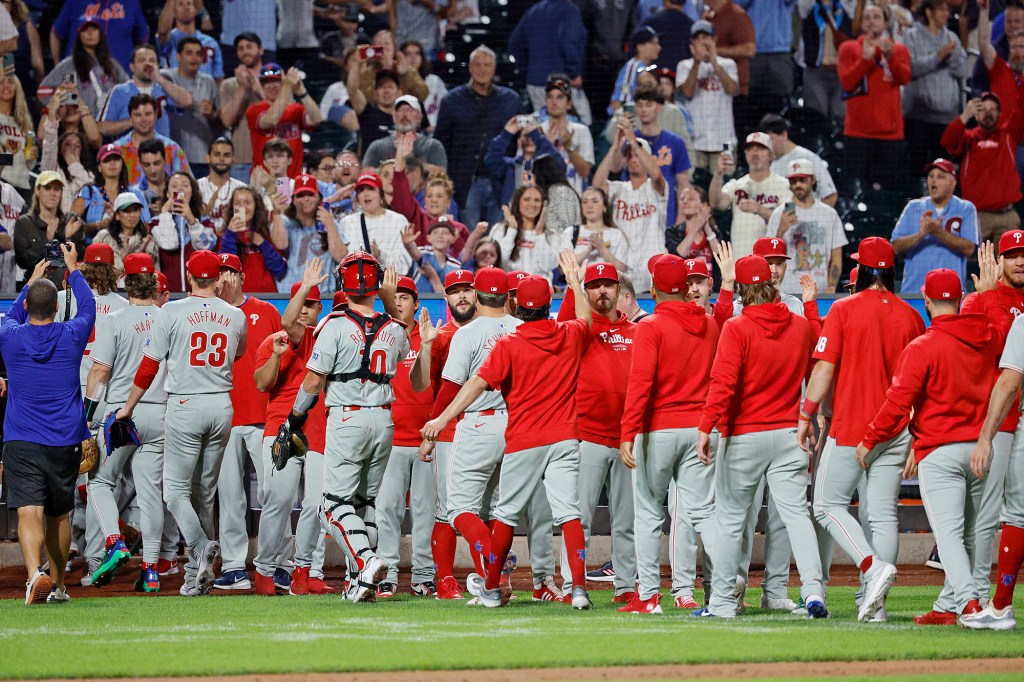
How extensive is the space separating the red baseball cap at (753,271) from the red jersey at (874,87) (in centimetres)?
879

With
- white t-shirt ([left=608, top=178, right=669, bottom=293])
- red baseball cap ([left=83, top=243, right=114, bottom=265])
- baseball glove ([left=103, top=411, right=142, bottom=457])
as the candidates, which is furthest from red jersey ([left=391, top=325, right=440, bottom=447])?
white t-shirt ([left=608, top=178, right=669, bottom=293])

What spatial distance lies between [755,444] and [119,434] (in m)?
4.44

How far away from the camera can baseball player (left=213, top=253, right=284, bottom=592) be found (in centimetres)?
934

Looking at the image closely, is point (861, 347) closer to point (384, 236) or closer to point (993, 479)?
point (993, 479)

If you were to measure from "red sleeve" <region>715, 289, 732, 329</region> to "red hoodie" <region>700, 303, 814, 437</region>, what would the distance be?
1066 mm

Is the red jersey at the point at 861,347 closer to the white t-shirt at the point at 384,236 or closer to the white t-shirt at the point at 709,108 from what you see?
the white t-shirt at the point at 384,236

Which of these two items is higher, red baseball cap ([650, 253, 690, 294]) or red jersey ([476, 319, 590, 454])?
red baseball cap ([650, 253, 690, 294])

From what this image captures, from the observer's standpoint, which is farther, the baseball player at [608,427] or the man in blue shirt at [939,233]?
the man in blue shirt at [939,233]

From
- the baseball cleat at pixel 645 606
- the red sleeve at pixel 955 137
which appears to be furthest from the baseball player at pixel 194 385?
the red sleeve at pixel 955 137

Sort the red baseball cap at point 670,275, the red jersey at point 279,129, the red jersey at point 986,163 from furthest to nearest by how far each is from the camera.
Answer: the red jersey at point 279,129, the red jersey at point 986,163, the red baseball cap at point 670,275

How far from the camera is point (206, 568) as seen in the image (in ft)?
29.2

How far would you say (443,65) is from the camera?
658 inches

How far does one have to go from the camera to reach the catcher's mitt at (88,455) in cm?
872

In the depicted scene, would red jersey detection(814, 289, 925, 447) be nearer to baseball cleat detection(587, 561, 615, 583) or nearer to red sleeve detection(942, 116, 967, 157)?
baseball cleat detection(587, 561, 615, 583)
